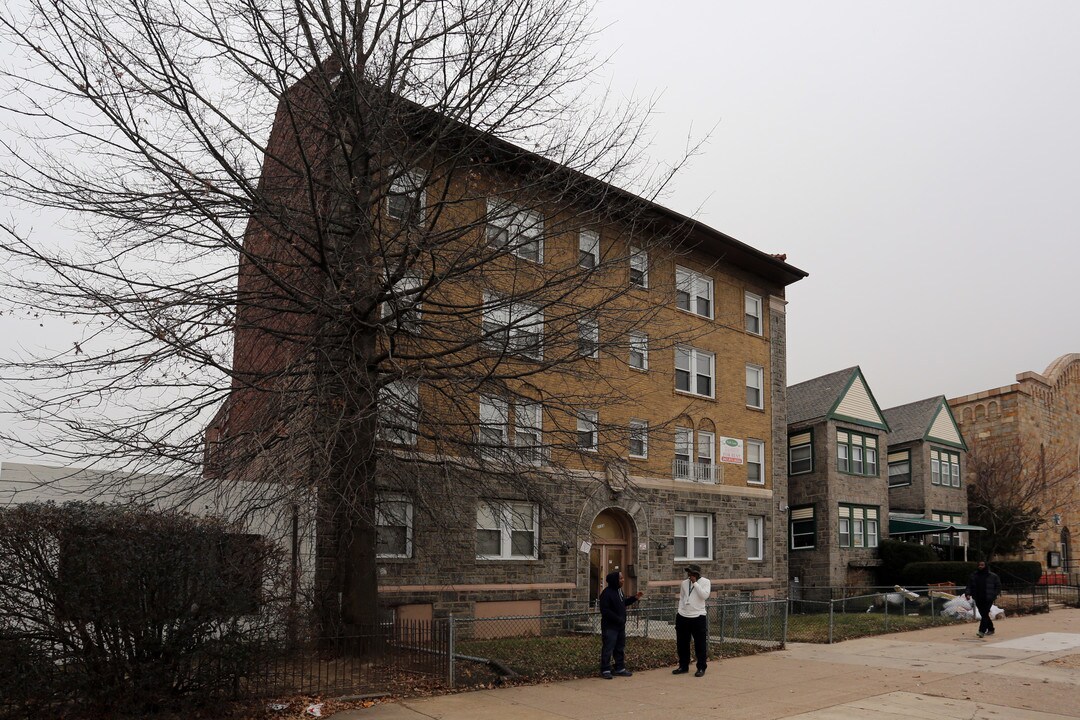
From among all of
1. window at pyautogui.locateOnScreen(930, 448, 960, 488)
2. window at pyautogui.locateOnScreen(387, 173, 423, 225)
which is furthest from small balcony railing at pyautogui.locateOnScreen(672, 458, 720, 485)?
window at pyautogui.locateOnScreen(930, 448, 960, 488)

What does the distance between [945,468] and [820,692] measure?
33.1 m

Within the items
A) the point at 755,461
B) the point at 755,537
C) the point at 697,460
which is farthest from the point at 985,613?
the point at 755,461

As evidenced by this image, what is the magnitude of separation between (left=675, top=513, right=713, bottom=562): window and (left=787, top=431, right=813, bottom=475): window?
26.2ft

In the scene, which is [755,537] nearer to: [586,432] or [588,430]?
[588,430]

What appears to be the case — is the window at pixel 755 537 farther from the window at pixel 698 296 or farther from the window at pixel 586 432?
the window at pixel 586 432

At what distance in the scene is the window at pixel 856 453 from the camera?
34.7 m

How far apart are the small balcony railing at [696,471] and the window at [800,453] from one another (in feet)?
25.0

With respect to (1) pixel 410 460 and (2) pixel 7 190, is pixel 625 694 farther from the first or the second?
(2) pixel 7 190

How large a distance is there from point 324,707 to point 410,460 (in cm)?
464

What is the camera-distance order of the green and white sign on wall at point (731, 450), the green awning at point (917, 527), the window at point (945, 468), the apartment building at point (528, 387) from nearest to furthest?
the apartment building at point (528, 387) < the green and white sign on wall at point (731, 450) < the green awning at point (917, 527) < the window at point (945, 468)

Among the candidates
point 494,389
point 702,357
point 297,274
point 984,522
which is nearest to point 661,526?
point 702,357

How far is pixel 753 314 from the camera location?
3080 cm

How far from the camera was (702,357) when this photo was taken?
28.5 meters

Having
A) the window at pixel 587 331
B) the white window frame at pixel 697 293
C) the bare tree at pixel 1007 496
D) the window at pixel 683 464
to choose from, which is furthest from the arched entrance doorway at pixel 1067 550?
the window at pixel 587 331
